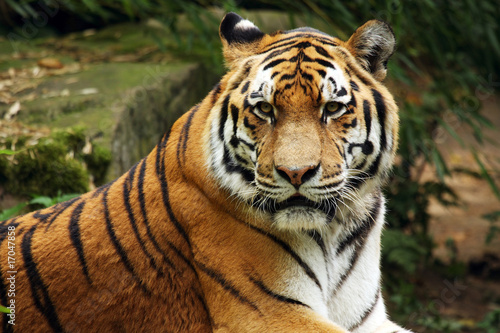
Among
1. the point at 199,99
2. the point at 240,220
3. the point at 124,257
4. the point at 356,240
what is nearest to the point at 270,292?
the point at 240,220

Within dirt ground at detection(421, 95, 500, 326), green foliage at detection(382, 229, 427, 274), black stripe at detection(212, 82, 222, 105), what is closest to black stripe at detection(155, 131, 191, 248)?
black stripe at detection(212, 82, 222, 105)

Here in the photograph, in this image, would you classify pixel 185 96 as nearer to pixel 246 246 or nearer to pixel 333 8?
pixel 333 8

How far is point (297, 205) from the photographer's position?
1.94 m

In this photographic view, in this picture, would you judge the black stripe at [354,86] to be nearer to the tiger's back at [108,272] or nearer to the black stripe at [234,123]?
the black stripe at [234,123]

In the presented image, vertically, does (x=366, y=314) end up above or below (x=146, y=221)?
below

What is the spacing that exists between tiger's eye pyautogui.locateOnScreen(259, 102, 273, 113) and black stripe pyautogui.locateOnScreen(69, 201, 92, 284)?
808mm

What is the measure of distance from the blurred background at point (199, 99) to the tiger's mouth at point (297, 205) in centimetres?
189

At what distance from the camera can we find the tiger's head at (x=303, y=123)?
1.90 meters

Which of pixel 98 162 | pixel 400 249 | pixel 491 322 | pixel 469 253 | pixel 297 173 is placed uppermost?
pixel 297 173

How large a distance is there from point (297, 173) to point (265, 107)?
0.98 ft

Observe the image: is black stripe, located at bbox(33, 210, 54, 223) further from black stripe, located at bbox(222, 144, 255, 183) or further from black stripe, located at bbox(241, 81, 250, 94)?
black stripe, located at bbox(241, 81, 250, 94)

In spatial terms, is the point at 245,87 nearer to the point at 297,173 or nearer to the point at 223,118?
the point at 223,118

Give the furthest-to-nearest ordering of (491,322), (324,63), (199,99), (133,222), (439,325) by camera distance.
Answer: (199,99) < (439,325) < (491,322) < (133,222) < (324,63)

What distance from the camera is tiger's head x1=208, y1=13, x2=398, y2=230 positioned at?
74.8 inches
